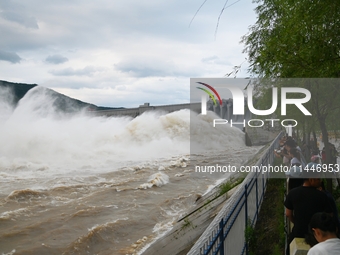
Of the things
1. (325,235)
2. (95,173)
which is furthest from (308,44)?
(95,173)

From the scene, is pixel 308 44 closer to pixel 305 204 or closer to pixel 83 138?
pixel 305 204

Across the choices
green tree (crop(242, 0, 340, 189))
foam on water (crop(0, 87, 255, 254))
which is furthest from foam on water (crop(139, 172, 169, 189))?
green tree (crop(242, 0, 340, 189))

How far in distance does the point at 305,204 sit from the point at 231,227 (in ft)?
2.67

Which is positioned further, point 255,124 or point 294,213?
point 255,124

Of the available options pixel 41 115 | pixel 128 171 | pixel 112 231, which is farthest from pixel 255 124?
pixel 41 115

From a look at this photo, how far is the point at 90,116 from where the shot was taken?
43906mm

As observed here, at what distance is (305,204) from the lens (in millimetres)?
3607

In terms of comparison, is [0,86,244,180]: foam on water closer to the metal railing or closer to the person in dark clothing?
the metal railing

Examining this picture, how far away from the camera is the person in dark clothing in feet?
11.7

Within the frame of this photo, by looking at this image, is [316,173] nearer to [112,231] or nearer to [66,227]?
[112,231]

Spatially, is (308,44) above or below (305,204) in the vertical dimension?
above

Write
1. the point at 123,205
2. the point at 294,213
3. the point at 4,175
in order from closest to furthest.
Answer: the point at 294,213, the point at 123,205, the point at 4,175

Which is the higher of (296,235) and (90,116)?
(90,116)

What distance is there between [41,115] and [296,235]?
3541 cm
